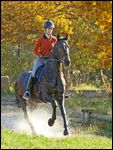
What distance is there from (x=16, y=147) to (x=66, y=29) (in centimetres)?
1487

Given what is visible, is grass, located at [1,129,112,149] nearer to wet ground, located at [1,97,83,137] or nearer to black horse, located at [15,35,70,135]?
black horse, located at [15,35,70,135]

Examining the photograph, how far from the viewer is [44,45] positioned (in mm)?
13477

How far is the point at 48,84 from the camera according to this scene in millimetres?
13227

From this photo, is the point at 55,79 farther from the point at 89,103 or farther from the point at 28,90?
the point at 89,103

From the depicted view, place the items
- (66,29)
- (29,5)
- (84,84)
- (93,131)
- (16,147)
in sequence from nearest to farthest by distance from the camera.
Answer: (16,147) < (93,131) < (66,29) < (29,5) < (84,84)

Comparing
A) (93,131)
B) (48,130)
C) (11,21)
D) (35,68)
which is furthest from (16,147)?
(11,21)

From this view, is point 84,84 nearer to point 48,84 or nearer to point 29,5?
point 29,5

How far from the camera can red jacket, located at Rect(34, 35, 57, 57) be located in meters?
13.5

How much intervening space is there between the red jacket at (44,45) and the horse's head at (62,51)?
55cm

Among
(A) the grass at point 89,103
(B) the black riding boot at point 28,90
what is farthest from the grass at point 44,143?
(A) the grass at point 89,103

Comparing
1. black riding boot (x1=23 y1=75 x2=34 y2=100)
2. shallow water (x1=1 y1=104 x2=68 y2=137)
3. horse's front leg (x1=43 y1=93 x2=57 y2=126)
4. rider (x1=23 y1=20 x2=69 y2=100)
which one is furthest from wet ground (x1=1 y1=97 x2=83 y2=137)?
rider (x1=23 y1=20 x2=69 y2=100)

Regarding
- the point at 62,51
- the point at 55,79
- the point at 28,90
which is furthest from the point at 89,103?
the point at 62,51

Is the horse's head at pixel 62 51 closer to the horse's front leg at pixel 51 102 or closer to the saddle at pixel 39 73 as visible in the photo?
the saddle at pixel 39 73

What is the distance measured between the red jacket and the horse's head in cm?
55
